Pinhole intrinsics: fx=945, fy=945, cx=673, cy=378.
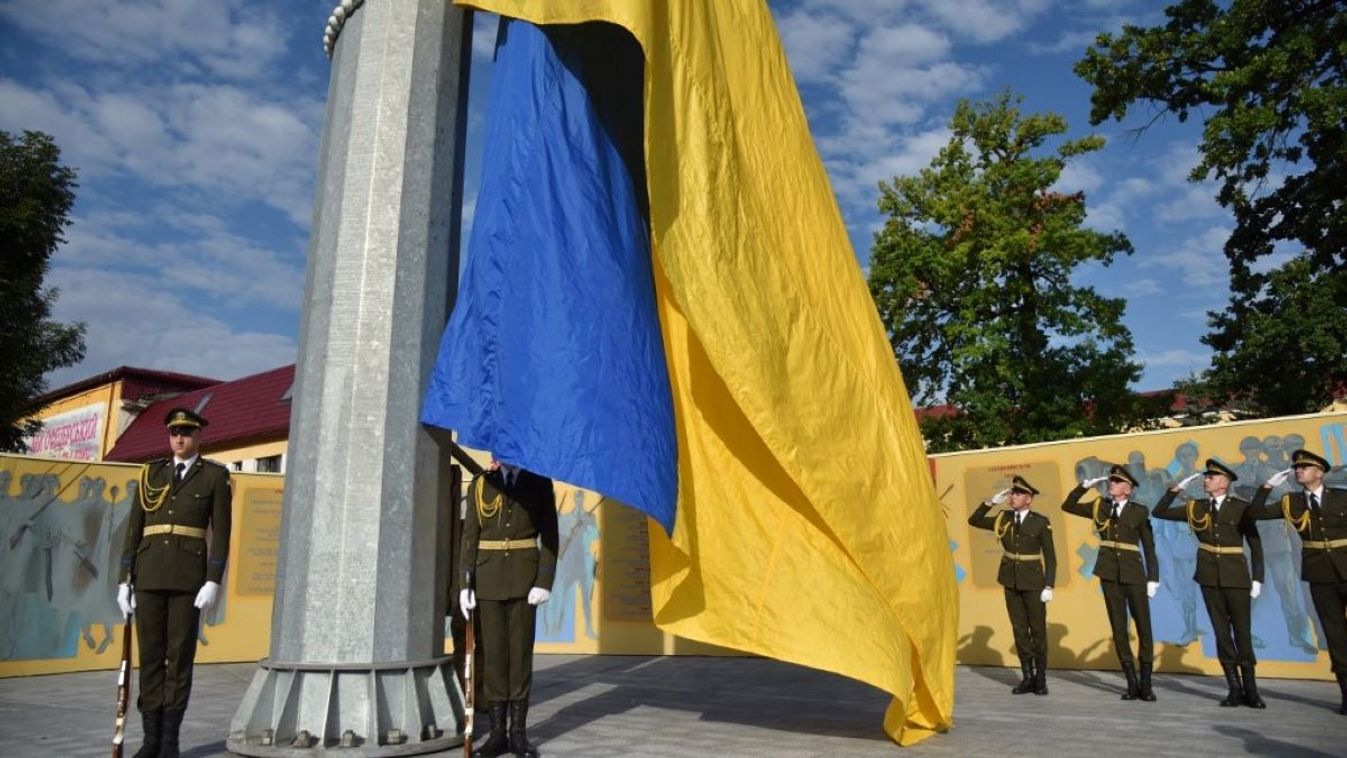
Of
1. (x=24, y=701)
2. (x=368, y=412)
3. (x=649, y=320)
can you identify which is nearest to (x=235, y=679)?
(x=24, y=701)

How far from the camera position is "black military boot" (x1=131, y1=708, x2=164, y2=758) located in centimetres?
493

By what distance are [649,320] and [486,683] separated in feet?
7.42

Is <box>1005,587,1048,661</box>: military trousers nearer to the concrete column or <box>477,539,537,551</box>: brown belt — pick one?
<box>477,539,537,551</box>: brown belt

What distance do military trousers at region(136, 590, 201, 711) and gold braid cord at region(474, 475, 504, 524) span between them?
1592mm

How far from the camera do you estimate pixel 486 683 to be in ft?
17.6

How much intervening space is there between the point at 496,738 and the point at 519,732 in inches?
5.0

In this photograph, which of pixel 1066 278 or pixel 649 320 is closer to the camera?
pixel 649 320

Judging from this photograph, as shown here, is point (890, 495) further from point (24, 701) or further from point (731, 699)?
point (24, 701)

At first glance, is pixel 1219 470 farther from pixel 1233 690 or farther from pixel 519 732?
pixel 519 732

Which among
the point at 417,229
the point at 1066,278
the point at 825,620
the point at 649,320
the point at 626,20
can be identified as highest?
the point at 1066,278

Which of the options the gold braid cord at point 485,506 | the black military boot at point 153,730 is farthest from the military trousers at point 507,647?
the black military boot at point 153,730

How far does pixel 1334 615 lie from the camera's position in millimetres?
7266

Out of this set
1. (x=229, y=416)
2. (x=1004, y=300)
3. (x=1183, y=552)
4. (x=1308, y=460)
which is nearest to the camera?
(x=1308, y=460)

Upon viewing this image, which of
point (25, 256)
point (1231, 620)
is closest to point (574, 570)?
point (1231, 620)
